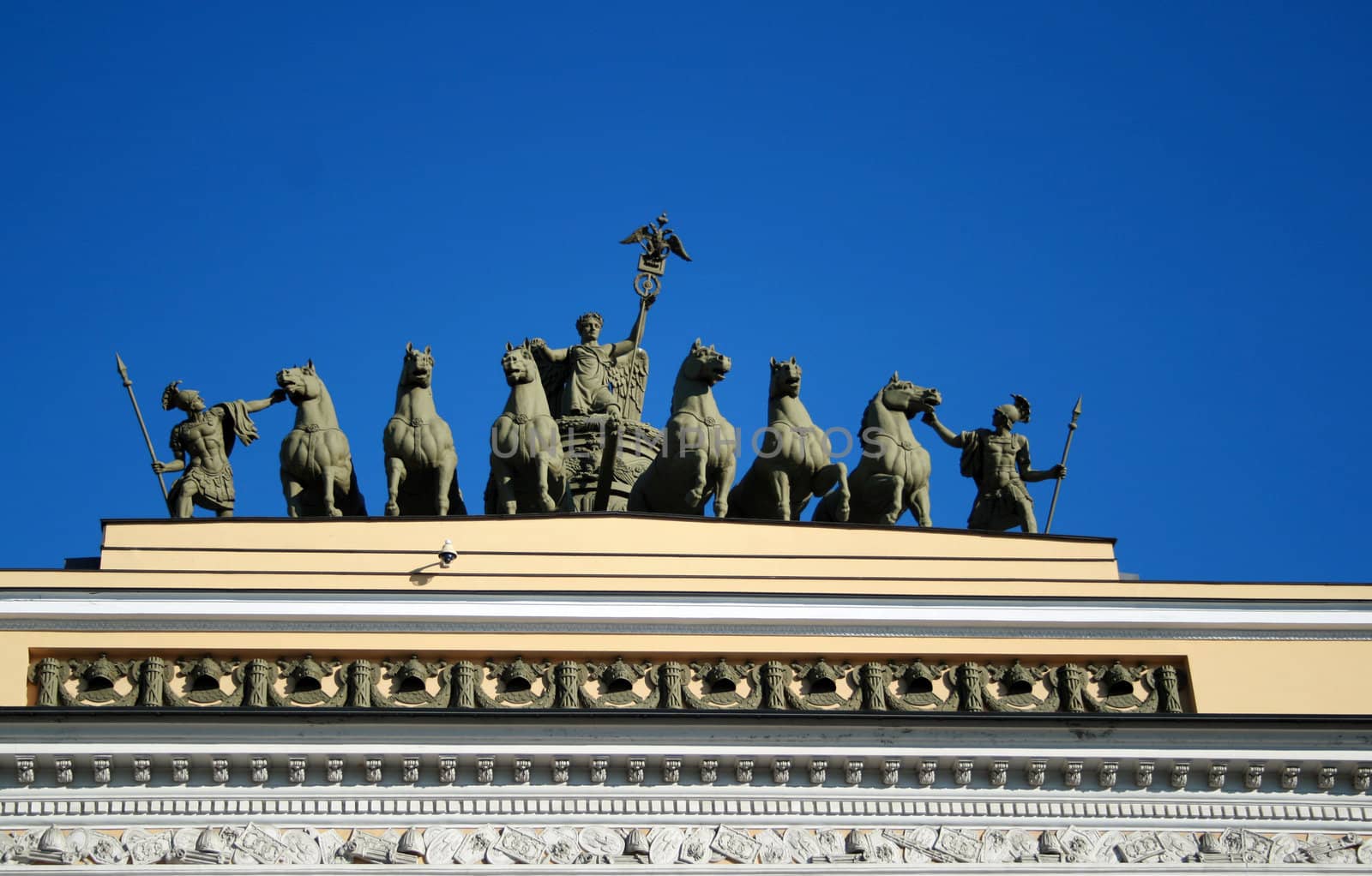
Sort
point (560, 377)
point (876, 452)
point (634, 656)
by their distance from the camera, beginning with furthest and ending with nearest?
point (560, 377) → point (876, 452) → point (634, 656)

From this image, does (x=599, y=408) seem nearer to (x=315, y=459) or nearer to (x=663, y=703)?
(x=315, y=459)

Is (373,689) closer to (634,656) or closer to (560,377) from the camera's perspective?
(634,656)

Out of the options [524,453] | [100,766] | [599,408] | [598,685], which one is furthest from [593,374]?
[100,766]

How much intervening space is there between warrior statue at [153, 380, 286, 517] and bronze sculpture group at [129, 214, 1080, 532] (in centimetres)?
1

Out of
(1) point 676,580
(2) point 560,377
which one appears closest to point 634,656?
(1) point 676,580

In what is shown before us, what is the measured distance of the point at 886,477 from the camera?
24.5 m

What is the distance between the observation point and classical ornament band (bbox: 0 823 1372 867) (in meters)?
19.9

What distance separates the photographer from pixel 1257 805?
2084cm

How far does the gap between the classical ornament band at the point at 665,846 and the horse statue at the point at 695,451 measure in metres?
4.56

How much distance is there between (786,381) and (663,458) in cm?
145

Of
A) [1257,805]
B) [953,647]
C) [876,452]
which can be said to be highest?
[876,452]

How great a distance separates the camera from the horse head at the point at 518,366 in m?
25.0

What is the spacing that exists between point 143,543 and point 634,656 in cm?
453

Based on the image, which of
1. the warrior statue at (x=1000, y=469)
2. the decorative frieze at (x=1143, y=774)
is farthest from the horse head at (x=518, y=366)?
the decorative frieze at (x=1143, y=774)
